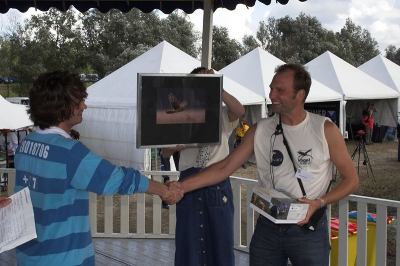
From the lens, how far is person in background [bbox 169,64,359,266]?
8.68ft

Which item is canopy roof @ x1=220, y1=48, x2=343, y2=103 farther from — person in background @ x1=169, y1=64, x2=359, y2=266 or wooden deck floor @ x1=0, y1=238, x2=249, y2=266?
person in background @ x1=169, y1=64, x2=359, y2=266

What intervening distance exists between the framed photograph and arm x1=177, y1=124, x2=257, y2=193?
0.76 feet

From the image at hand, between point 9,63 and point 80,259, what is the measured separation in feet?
105

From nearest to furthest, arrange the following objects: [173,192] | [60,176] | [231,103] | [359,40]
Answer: [60,176] → [173,192] → [231,103] → [359,40]

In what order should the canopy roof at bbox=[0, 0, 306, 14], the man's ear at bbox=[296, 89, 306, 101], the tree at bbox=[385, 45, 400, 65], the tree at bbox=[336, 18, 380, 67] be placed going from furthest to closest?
1. the tree at bbox=[385, 45, 400, 65]
2. the tree at bbox=[336, 18, 380, 67]
3. the canopy roof at bbox=[0, 0, 306, 14]
4. the man's ear at bbox=[296, 89, 306, 101]

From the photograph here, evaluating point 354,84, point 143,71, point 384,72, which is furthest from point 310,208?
point 384,72

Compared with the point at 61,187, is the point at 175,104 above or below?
above

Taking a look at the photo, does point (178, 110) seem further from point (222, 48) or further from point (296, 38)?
point (296, 38)

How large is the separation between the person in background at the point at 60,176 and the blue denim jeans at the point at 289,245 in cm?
86

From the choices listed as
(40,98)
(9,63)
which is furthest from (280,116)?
(9,63)

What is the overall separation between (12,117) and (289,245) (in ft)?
31.4

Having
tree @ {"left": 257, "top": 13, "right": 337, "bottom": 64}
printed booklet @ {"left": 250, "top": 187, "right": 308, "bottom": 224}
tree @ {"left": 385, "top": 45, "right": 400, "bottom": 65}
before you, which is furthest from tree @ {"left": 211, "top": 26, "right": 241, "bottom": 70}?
printed booklet @ {"left": 250, "top": 187, "right": 308, "bottom": 224}

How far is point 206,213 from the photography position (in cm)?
348

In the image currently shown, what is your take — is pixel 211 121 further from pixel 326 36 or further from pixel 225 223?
pixel 326 36
